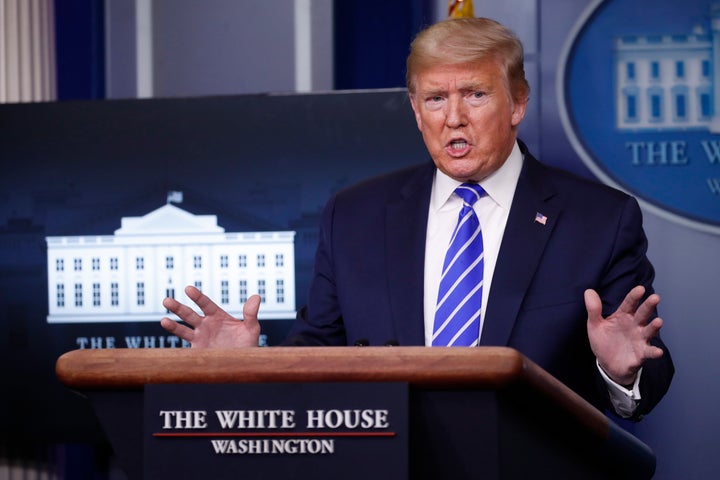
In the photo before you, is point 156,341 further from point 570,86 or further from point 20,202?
point 570,86

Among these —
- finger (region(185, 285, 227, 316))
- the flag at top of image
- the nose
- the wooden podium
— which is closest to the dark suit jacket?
the nose

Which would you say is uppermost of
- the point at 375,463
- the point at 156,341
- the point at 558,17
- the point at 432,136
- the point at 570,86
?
the point at 558,17

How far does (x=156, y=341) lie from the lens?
10.9 ft

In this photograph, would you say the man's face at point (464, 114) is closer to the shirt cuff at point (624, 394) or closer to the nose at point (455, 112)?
the nose at point (455, 112)

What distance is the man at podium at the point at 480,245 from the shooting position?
6.00 ft

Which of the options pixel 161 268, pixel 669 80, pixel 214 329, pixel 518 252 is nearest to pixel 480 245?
pixel 518 252

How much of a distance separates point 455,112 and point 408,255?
296 mm

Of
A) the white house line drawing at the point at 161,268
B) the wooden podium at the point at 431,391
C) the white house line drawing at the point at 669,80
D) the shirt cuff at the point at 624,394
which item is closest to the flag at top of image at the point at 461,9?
the white house line drawing at the point at 669,80

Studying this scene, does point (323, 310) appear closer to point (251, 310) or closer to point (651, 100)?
point (251, 310)

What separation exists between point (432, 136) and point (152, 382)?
103 cm

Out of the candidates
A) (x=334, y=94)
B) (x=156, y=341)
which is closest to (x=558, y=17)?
(x=334, y=94)

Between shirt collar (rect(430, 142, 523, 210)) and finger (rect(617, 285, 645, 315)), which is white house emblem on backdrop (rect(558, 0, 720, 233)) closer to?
shirt collar (rect(430, 142, 523, 210))

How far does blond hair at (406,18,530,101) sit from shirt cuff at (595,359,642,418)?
659mm

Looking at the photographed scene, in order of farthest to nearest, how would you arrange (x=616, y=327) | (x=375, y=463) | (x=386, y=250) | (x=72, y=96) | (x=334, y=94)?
(x=72, y=96)
(x=334, y=94)
(x=386, y=250)
(x=616, y=327)
(x=375, y=463)
